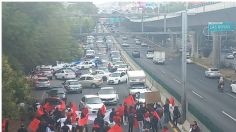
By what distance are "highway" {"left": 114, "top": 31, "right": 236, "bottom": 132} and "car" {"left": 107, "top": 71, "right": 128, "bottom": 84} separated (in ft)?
12.0

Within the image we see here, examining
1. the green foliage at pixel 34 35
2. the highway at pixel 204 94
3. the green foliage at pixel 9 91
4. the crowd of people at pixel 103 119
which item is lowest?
the highway at pixel 204 94

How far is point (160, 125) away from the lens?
22.1 m

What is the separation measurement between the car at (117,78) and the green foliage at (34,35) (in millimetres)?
3823

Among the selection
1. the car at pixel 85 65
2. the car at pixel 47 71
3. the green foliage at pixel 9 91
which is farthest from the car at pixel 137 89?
the car at pixel 85 65

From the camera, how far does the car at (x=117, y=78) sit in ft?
140

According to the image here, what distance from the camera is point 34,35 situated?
31.8 meters

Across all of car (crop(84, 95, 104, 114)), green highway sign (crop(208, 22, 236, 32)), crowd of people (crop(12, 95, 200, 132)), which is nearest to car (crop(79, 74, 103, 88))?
green highway sign (crop(208, 22, 236, 32))

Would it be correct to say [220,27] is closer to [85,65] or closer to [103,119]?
[103,119]

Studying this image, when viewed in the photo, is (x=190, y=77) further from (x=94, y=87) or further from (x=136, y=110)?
(x=136, y=110)

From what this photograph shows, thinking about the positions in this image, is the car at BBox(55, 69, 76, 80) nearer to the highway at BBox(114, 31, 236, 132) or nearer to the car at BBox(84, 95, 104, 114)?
the highway at BBox(114, 31, 236, 132)

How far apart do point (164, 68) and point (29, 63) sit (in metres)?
27.2

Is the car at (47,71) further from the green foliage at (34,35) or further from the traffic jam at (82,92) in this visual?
the green foliage at (34,35)

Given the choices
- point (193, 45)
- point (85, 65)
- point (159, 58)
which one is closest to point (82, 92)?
point (85, 65)

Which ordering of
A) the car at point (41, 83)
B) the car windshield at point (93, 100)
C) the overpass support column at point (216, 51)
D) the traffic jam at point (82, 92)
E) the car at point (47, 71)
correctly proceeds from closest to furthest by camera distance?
the traffic jam at point (82, 92) < the car windshield at point (93, 100) < the car at point (41, 83) < the car at point (47, 71) < the overpass support column at point (216, 51)
